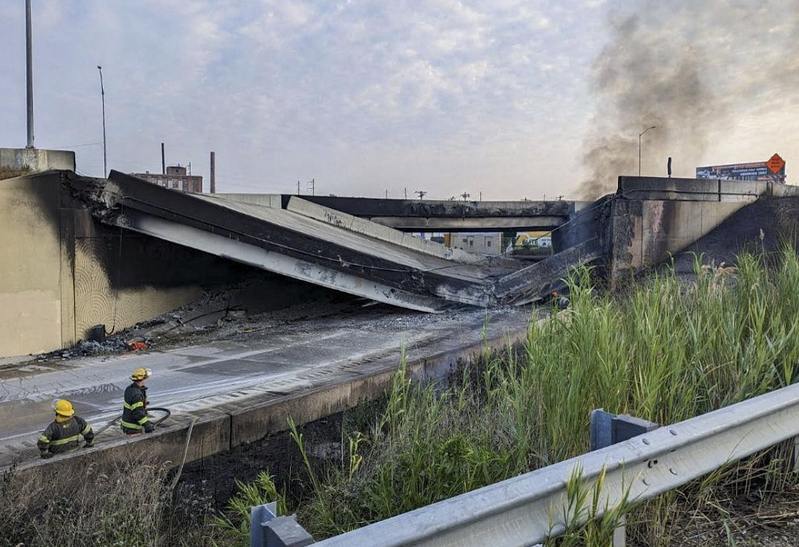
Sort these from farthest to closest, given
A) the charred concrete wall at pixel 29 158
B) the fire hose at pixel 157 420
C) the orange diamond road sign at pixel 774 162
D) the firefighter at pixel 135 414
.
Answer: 1. the orange diamond road sign at pixel 774 162
2. the charred concrete wall at pixel 29 158
3. the fire hose at pixel 157 420
4. the firefighter at pixel 135 414

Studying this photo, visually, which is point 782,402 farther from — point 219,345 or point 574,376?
point 219,345

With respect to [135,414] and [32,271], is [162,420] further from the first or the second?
[32,271]

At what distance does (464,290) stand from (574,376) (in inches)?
400

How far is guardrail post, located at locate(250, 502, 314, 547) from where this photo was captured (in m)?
1.55

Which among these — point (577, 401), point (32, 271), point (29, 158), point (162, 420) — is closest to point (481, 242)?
point (29, 158)

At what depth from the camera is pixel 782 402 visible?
2.61 meters

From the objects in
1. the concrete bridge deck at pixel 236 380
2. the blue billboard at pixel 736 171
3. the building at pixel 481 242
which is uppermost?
the blue billboard at pixel 736 171

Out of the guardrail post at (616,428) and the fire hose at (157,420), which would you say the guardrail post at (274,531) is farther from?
the fire hose at (157,420)

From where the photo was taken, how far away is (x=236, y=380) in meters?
7.75

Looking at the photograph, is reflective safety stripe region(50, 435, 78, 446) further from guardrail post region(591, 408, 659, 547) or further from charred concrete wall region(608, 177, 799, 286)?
charred concrete wall region(608, 177, 799, 286)

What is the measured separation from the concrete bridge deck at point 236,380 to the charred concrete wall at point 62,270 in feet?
2.92

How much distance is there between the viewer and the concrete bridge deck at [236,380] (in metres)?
5.83

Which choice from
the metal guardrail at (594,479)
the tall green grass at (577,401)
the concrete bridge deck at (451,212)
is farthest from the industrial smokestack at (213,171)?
the metal guardrail at (594,479)

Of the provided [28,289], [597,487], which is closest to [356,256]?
[28,289]
